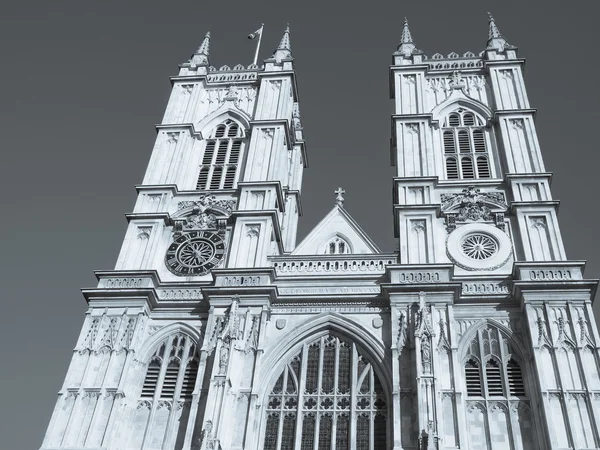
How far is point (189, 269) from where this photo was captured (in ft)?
96.3

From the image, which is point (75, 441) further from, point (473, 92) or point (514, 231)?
point (473, 92)

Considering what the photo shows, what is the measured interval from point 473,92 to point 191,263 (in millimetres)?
16406

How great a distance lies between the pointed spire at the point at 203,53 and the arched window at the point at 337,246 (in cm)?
1424

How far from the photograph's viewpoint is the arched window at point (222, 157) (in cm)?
3309

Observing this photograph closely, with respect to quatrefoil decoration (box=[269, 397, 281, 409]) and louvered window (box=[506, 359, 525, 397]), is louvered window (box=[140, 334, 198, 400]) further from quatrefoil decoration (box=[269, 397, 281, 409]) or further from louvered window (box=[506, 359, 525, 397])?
louvered window (box=[506, 359, 525, 397])

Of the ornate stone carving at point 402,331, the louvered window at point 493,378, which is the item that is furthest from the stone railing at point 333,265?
the louvered window at point 493,378

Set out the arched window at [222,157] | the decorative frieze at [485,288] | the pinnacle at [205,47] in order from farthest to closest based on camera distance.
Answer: the pinnacle at [205,47], the arched window at [222,157], the decorative frieze at [485,288]

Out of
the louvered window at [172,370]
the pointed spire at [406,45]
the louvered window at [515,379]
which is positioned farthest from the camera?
the pointed spire at [406,45]

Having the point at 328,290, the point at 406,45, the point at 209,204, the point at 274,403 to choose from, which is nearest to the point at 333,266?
the point at 328,290

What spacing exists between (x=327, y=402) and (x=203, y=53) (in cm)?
2299

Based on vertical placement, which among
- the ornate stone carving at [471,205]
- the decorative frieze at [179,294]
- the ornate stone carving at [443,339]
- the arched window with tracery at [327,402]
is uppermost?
the ornate stone carving at [471,205]

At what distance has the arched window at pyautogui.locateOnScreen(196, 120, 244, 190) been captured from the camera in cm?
3309

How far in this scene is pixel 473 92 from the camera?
3503 cm

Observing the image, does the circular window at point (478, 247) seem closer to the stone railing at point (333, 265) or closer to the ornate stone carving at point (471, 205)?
the ornate stone carving at point (471, 205)
